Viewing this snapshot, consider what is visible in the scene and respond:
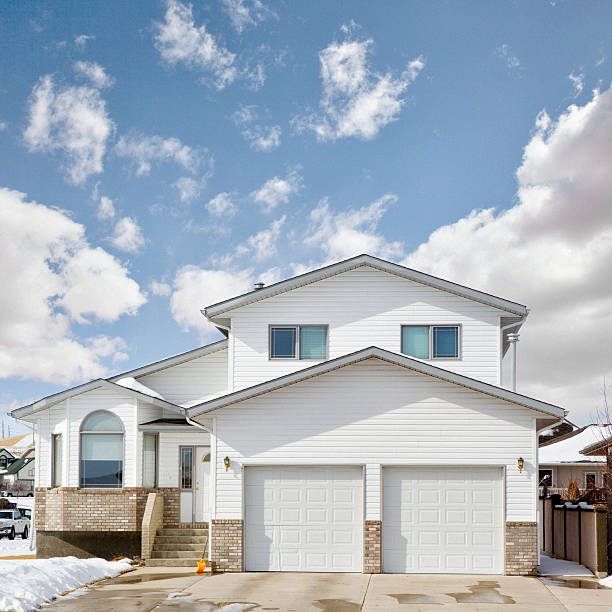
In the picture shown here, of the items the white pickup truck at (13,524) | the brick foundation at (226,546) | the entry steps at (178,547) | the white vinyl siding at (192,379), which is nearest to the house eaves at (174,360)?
the white vinyl siding at (192,379)

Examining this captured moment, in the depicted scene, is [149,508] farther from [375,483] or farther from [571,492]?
[571,492]

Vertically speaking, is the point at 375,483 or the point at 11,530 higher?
the point at 375,483

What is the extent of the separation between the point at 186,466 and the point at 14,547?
43.2 feet

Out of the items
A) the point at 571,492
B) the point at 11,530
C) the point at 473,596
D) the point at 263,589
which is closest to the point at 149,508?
the point at 263,589

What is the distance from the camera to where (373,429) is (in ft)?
63.9

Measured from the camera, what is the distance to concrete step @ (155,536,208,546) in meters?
22.0

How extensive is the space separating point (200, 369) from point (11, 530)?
18645mm

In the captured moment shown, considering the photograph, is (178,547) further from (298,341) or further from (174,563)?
(298,341)

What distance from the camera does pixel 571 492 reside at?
23219 mm

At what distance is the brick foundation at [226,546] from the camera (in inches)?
757

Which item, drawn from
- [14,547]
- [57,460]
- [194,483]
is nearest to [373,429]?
[194,483]

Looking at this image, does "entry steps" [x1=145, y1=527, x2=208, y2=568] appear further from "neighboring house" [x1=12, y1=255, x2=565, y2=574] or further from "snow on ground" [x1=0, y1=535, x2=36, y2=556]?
"snow on ground" [x1=0, y1=535, x2=36, y2=556]

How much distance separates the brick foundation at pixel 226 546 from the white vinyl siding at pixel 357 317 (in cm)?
495

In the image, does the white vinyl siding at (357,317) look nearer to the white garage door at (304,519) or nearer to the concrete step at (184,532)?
the concrete step at (184,532)
